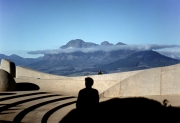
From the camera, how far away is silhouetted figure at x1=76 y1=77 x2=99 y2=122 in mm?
4625

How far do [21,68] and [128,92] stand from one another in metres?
12.7

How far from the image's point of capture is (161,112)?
24.3ft

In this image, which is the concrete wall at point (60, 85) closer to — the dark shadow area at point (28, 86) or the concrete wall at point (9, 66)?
the dark shadow area at point (28, 86)

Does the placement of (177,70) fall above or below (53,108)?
above

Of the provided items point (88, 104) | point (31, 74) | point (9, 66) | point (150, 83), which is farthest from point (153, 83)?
point (9, 66)

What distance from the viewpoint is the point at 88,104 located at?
469 cm

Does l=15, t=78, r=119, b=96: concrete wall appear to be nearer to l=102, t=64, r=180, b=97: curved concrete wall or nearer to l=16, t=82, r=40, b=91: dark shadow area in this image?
l=16, t=82, r=40, b=91: dark shadow area

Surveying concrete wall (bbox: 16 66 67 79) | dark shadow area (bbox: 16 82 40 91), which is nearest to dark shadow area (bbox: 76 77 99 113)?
dark shadow area (bbox: 16 82 40 91)

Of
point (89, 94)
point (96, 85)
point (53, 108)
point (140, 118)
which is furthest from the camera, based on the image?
point (96, 85)

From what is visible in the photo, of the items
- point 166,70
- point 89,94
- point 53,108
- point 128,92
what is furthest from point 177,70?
point 89,94

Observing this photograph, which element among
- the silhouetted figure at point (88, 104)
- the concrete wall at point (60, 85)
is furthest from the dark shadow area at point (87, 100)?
the concrete wall at point (60, 85)

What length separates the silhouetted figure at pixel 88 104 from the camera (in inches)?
182

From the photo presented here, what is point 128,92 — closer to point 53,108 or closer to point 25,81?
point 53,108

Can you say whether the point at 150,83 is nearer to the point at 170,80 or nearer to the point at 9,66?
the point at 170,80
